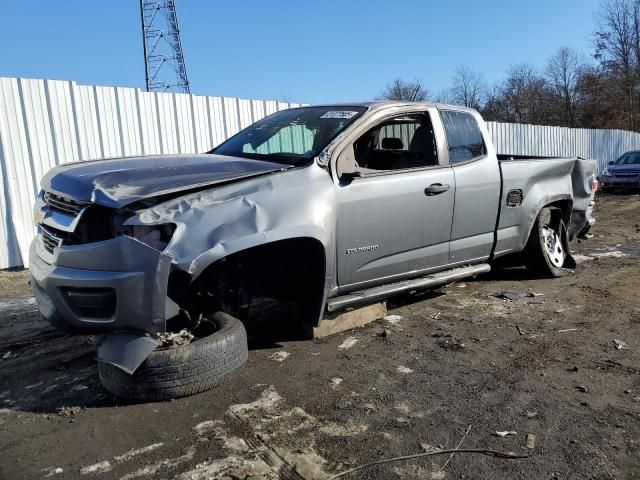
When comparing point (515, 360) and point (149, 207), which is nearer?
point (149, 207)

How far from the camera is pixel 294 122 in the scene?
498 centimetres

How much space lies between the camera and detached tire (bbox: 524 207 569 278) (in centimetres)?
635

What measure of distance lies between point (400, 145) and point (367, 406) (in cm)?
278

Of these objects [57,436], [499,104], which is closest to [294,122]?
[57,436]

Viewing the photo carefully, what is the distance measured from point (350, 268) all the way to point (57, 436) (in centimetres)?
230

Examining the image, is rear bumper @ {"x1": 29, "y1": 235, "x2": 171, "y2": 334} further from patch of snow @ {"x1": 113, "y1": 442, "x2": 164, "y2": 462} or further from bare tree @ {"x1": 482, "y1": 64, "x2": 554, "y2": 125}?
bare tree @ {"x1": 482, "y1": 64, "x2": 554, "y2": 125}

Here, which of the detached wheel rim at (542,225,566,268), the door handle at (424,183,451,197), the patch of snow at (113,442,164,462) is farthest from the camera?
the detached wheel rim at (542,225,566,268)

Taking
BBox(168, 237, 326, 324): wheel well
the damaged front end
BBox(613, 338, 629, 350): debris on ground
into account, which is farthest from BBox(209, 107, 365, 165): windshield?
BBox(613, 338, 629, 350): debris on ground

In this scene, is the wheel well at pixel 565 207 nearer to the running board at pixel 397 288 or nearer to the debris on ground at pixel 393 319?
the running board at pixel 397 288

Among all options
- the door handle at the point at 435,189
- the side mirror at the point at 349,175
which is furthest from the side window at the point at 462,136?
the side mirror at the point at 349,175

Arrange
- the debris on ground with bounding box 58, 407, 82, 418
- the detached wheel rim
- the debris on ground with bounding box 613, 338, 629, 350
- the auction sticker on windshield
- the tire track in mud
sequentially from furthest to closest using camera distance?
the detached wheel rim
the auction sticker on windshield
the debris on ground with bounding box 613, 338, 629, 350
the debris on ground with bounding box 58, 407, 82, 418
the tire track in mud

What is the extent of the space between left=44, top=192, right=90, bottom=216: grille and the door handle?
9.21 ft

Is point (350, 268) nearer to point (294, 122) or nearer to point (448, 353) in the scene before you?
point (448, 353)

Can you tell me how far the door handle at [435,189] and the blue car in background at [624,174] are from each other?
19.3 metres
